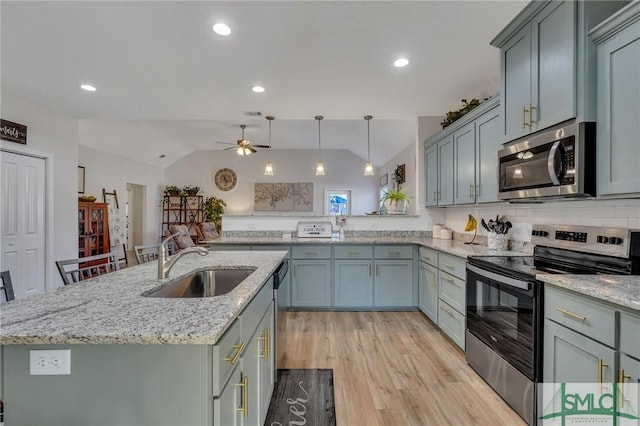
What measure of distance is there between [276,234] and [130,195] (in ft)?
18.0

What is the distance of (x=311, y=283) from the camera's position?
3.56 meters

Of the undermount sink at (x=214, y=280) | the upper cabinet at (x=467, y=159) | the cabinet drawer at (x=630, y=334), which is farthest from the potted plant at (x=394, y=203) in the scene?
the cabinet drawer at (x=630, y=334)

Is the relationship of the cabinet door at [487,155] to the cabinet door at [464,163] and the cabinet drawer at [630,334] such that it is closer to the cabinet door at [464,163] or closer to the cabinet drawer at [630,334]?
the cabinet door at [464,163]

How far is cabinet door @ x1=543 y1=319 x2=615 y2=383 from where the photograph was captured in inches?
48.4

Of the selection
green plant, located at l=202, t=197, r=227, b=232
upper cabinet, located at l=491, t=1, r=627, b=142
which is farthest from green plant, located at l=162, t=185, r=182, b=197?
upper cabinet, located at l=491, t=1, r=627, b=142

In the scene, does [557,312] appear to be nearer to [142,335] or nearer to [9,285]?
[142,335]

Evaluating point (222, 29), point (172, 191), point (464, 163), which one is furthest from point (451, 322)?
point (172, 191)

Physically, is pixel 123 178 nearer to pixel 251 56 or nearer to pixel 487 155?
pixel 251 56

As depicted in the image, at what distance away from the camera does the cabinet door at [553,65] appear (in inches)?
61.2

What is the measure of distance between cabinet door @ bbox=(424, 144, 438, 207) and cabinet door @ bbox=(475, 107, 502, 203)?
0.91 m

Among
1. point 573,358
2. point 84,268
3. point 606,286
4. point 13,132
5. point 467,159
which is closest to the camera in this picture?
point 606,286

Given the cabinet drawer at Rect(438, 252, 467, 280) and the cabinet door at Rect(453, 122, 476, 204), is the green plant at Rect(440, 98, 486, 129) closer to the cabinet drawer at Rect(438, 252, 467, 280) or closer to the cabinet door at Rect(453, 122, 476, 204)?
the cabinet door at Rect(453, 122, 476, 204)

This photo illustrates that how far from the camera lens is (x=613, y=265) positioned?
1.53m

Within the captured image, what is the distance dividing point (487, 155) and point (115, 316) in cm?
280
